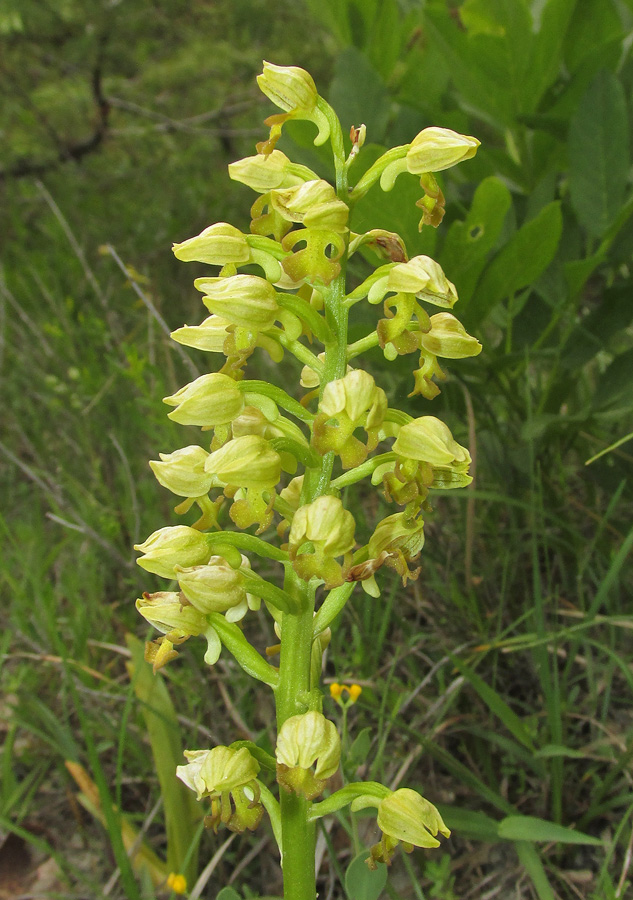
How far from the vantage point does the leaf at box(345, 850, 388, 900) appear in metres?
1.22

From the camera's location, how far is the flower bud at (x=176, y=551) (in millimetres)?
1212

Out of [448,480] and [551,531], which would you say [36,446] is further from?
[448,480]

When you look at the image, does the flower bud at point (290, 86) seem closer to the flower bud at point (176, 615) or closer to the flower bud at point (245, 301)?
the flower bud at point (245, 301)

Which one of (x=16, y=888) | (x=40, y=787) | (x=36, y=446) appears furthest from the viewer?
(x=36, y=446)

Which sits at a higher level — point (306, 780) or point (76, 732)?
point (306, 780)

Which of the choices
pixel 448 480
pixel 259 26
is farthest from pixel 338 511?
pixel 259 26

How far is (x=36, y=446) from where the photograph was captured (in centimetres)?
312

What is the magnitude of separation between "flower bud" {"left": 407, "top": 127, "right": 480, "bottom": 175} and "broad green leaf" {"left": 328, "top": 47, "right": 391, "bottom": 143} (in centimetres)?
80

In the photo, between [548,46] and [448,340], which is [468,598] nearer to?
[448,340]

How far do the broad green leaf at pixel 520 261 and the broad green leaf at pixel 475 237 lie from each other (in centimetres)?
4

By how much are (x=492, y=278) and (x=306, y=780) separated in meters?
1.13

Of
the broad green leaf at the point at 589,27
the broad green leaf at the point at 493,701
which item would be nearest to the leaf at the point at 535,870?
the broad green leaf at the point at 493,701

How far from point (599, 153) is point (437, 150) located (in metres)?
0.83

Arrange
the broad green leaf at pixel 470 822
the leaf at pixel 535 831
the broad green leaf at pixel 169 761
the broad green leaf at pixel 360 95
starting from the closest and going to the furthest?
1. the leaf at pixel 535 831
2. the broad green leaf at pixel 470 822
3. the broad green leaf at pixel 169 761
4. the broad green leaf at pixel 360 95
